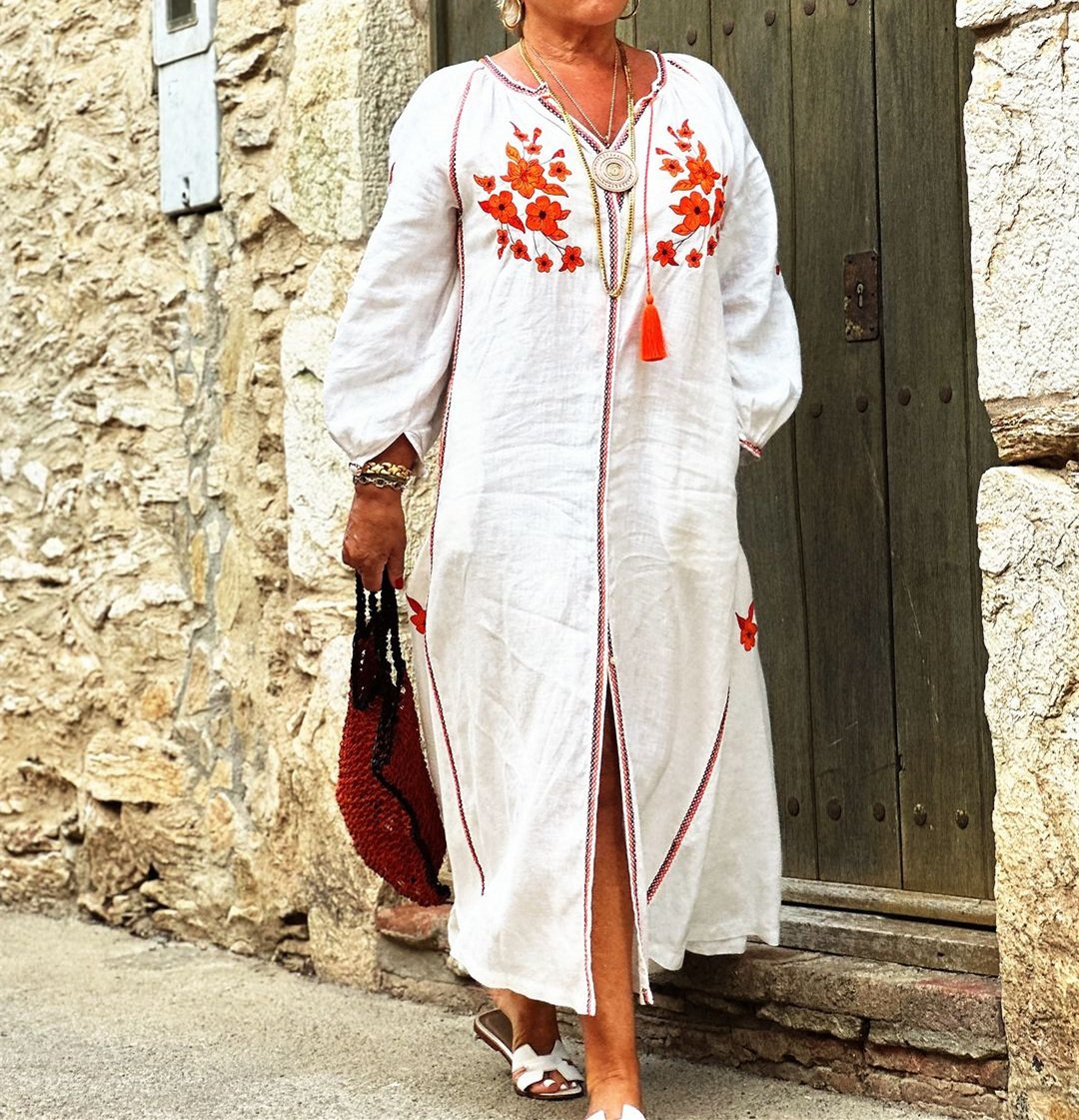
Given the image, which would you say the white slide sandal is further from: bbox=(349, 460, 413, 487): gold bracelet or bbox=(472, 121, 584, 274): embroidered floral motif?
bbox=(472, 121, 584, 274): embroidered floral motif

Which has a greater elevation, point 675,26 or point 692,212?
point 675,26

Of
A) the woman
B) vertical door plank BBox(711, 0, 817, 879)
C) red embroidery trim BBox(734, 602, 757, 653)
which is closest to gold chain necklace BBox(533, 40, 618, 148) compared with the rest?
the woman

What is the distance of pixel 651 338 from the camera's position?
2.66m

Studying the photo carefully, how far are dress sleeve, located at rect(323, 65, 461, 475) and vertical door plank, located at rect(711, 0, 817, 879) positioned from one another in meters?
0.74

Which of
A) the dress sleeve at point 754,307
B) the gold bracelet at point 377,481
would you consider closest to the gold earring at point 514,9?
the dress sleeve at point 754,307

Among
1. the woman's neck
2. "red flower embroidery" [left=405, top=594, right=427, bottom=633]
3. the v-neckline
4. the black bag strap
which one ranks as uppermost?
the woman's neck

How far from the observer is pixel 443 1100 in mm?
2926

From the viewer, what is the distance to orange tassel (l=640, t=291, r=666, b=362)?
266cm

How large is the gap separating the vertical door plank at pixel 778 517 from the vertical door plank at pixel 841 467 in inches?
1.0

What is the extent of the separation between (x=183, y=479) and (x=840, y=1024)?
2041 mm

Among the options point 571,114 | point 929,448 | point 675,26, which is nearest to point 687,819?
point 929,448

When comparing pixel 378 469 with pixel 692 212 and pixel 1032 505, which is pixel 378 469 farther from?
pixel 1032 505

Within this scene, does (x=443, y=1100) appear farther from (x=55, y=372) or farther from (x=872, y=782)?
(x=55, y=372)

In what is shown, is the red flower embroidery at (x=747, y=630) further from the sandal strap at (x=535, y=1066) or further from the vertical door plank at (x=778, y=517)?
the sandal strap at (x=535, y=1066)
